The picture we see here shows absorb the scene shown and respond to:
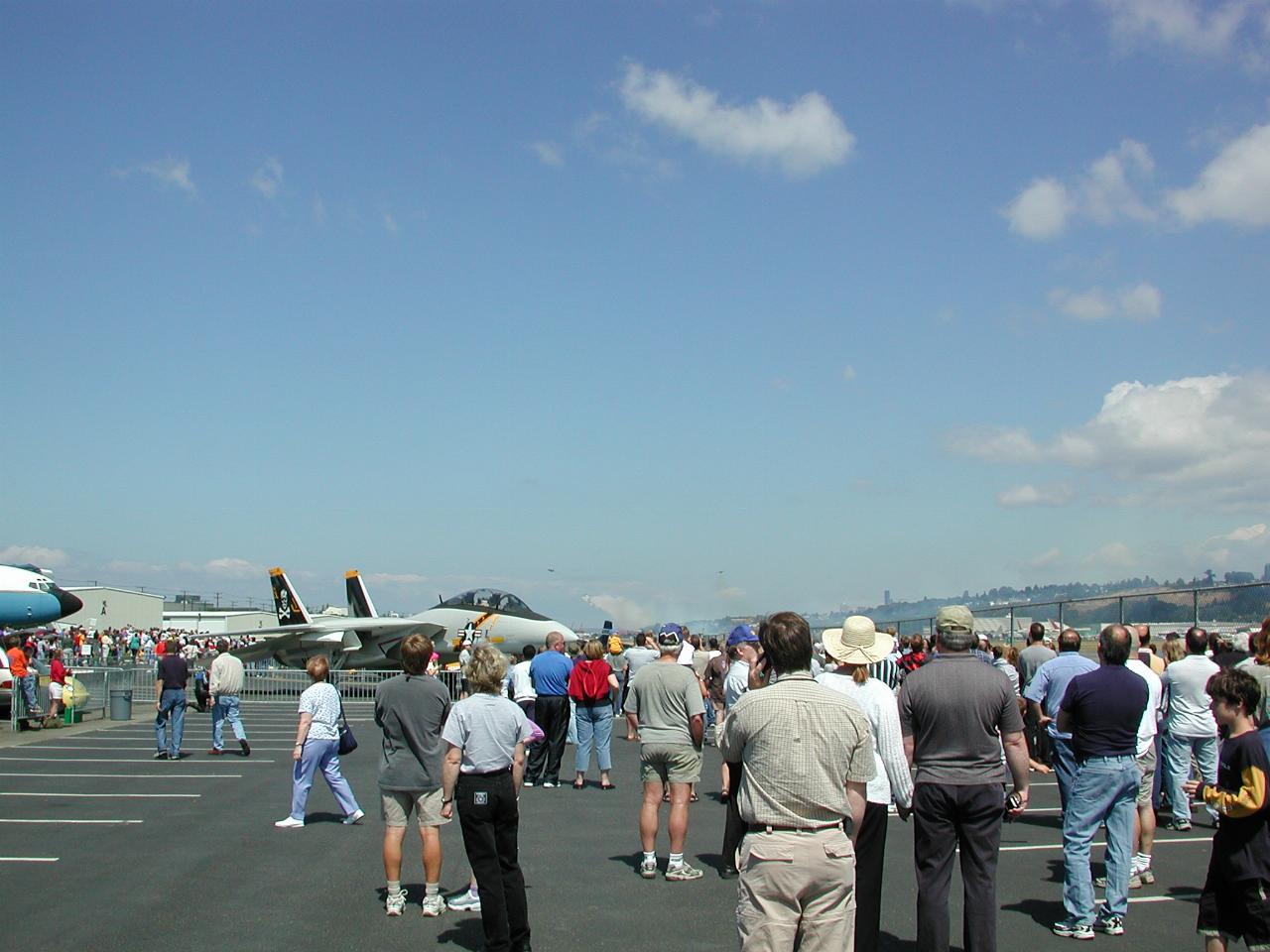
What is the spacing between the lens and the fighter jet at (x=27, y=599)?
3418 cm

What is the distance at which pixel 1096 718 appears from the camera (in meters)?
6.55

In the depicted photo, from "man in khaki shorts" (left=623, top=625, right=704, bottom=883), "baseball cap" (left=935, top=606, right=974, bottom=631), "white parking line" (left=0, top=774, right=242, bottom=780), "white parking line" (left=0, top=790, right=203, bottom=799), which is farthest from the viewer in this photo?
"white parking line" (left=0, top=774, right=242, bottom=780)

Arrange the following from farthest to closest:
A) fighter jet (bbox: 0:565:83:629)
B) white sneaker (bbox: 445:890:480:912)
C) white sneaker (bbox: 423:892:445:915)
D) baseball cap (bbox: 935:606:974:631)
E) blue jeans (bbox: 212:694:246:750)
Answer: fighter jet (bbox: 0:565:83:629), blue jeans (bbox: 212:694:246:750), white sneaker (bbox: 445:890:480:912), white sneaker (bbox: 423:892:445:915), baseball cap (bbox: 935:606:974:631)

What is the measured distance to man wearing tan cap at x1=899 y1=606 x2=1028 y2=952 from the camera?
542cm

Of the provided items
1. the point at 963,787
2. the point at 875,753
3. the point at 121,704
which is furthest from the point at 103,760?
the point at 963,787

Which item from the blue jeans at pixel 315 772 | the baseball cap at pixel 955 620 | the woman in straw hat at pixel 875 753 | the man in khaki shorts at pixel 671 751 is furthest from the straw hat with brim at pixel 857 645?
the blue jeans at pixel 315 772

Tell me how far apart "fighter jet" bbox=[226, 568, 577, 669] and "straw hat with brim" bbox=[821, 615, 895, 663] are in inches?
1109

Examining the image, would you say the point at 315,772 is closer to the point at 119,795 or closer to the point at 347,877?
the point at 347,877

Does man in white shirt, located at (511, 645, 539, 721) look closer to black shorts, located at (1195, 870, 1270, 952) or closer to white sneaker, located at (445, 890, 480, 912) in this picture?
white sneaker, located at (445, 890, 480, 912)

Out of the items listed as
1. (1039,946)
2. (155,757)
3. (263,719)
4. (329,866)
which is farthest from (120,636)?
(1039,946)

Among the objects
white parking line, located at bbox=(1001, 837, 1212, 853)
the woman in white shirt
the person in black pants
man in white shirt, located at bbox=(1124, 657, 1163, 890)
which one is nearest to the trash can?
the woman in white shirt

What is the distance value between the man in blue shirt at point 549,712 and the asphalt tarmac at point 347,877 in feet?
1.47

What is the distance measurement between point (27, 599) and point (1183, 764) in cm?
3489

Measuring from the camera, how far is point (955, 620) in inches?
223
